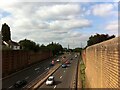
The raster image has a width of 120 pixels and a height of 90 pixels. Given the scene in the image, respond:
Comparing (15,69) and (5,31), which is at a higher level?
(5,31)

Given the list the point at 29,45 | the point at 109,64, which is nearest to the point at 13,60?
the point at 109,64

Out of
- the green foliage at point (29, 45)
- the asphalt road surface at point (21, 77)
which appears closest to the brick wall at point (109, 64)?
the asphalt road surface at point (21, 77)

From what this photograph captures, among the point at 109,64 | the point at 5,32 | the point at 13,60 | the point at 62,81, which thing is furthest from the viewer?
the point at 5,32

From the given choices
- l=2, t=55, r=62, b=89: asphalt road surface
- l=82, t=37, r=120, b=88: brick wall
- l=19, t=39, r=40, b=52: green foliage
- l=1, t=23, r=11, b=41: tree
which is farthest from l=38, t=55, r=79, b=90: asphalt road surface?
l=1, t=23, r=11, b=41: tree

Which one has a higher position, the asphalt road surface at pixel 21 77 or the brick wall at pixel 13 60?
the brick wall at pixel 13 60

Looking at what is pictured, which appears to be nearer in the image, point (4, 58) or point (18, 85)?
point (18, 85)

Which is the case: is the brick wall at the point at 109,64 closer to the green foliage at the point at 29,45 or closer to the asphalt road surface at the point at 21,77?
the asphalt road surface at the point at 21,77

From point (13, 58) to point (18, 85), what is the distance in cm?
1882

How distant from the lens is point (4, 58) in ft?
148

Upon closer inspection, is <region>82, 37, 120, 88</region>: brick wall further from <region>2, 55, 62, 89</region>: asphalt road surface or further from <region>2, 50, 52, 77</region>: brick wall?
<region>2, 50, 52, 77</region>: brick wall

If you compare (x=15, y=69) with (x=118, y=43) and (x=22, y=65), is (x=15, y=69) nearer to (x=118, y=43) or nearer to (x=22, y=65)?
(x=22, y=65)

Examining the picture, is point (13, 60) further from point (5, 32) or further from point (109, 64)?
point (5, 32)

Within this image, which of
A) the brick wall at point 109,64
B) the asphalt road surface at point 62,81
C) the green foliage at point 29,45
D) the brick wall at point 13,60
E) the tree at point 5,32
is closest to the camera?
the brick wall at point 109,64

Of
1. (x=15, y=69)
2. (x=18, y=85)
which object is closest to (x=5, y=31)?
(x=15, y=69)
